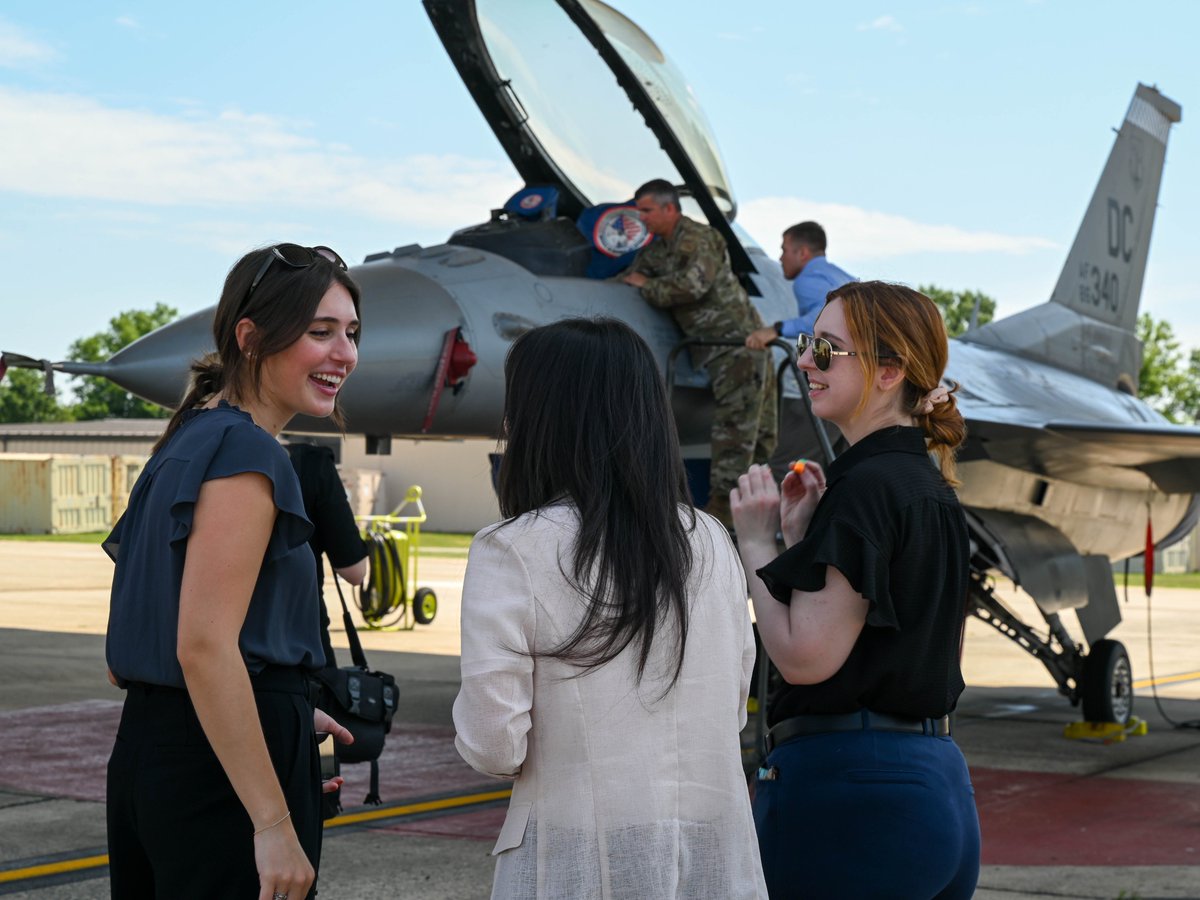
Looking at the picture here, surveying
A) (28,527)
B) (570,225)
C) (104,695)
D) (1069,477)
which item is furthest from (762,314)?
(28,527)

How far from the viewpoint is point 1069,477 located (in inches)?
422

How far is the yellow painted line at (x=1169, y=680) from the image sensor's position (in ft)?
47.4

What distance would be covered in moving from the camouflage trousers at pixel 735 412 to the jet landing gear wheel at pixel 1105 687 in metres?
4.25

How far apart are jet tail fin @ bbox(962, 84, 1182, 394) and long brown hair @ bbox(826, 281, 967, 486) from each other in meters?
9.80

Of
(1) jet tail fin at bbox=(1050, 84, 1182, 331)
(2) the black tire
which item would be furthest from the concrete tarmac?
(1) jet tail fin at bbox=(1050, 84, 1182, 331)

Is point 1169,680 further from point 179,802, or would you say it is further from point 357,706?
point 179,802

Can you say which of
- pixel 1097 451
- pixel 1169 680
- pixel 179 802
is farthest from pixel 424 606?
pixel 179 802

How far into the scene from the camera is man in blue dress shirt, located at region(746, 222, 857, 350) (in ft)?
23.8

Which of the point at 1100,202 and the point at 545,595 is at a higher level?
the point at 1100,202

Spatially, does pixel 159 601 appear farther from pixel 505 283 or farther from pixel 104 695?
pixel 104 695

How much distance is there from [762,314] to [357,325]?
6.07 m

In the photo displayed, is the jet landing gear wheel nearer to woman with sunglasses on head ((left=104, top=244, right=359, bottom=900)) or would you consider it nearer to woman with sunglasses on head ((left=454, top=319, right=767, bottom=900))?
woman with sunglasses on head ((left=454, top=319, right=767, bottom=900))

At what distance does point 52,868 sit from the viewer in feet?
17.9

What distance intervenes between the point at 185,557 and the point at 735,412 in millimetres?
5462
